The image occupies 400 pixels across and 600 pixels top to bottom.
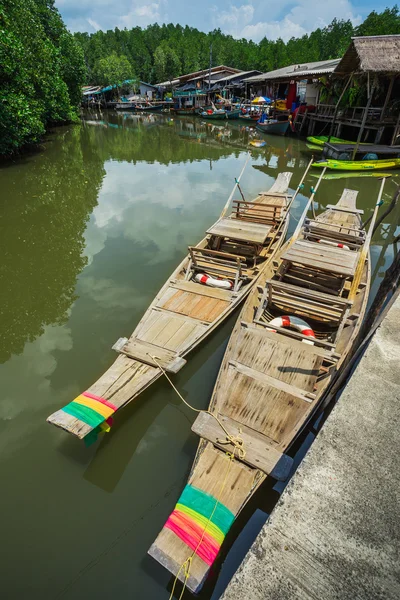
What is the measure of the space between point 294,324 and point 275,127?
3085 centimetres

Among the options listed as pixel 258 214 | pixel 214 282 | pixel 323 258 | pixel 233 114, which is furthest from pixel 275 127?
pixel 214 282

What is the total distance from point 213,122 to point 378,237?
34.9m

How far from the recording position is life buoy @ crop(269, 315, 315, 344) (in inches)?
239

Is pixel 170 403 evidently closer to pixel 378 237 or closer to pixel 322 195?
pixel 378 237

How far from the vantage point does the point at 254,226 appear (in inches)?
344

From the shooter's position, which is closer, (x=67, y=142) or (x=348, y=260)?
(x=348, y=260)

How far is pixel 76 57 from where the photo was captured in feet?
108

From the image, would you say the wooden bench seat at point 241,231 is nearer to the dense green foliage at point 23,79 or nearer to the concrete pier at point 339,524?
the concrete pier at point 339,524

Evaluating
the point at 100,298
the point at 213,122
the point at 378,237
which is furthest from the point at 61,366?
the point at 213,122

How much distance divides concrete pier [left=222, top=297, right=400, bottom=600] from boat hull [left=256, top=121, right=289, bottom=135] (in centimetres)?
3377

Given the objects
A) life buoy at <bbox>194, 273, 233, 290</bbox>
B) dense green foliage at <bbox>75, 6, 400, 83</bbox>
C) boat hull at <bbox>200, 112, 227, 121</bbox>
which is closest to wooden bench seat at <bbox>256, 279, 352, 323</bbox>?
life buoy at <bbox>194, 273, 233, 290</bbox>

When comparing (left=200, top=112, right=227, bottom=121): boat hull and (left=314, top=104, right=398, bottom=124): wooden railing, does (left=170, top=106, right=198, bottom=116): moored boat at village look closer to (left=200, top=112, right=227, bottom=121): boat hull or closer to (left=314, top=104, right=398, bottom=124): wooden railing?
(left=200, top=112, right=227, bottom=121): boat hull

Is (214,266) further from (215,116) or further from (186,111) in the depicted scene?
(186,111)

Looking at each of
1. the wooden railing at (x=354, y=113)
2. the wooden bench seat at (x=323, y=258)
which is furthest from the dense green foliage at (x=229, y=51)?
the wooden bench seat at (x=323, y=258)
